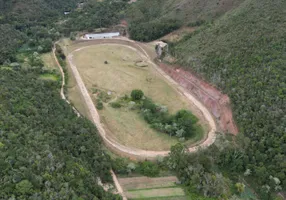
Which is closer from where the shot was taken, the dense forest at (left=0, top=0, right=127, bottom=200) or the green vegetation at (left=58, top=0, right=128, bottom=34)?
the dense forest at (left=0, top=0, right=127, bottom=200)

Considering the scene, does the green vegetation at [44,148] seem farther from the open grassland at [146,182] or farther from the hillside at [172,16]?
the hillside at [172,16]

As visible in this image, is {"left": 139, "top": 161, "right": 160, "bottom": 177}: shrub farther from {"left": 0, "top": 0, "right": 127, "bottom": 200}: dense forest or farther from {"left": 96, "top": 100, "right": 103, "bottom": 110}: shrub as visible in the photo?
{"left": 96, "top": 100, "right": 103, "bottom": 110}: shrub

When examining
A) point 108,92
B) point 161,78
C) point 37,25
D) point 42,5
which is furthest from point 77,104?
point 42,5

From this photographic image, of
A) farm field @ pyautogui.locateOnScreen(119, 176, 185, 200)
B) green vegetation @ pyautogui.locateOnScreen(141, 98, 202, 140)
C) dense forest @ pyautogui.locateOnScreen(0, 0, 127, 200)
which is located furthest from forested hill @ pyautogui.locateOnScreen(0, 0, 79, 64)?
farm field @ pyautogui.locateOnScreen(119, 176, 185, 200)

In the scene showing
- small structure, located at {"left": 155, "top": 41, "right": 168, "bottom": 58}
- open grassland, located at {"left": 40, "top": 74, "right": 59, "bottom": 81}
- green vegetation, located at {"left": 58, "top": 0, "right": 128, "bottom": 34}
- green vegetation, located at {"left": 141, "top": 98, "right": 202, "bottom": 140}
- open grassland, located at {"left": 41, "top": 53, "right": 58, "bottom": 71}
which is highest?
green vegetation, located at {"left": 58, "top": 0, "right": 128, "bottom": 34}

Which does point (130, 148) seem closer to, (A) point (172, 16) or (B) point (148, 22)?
(B) point (148, 22)

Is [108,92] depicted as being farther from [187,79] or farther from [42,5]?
[42,5]

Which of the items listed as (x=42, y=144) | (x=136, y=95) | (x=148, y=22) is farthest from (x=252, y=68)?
(x=148, y=22)
